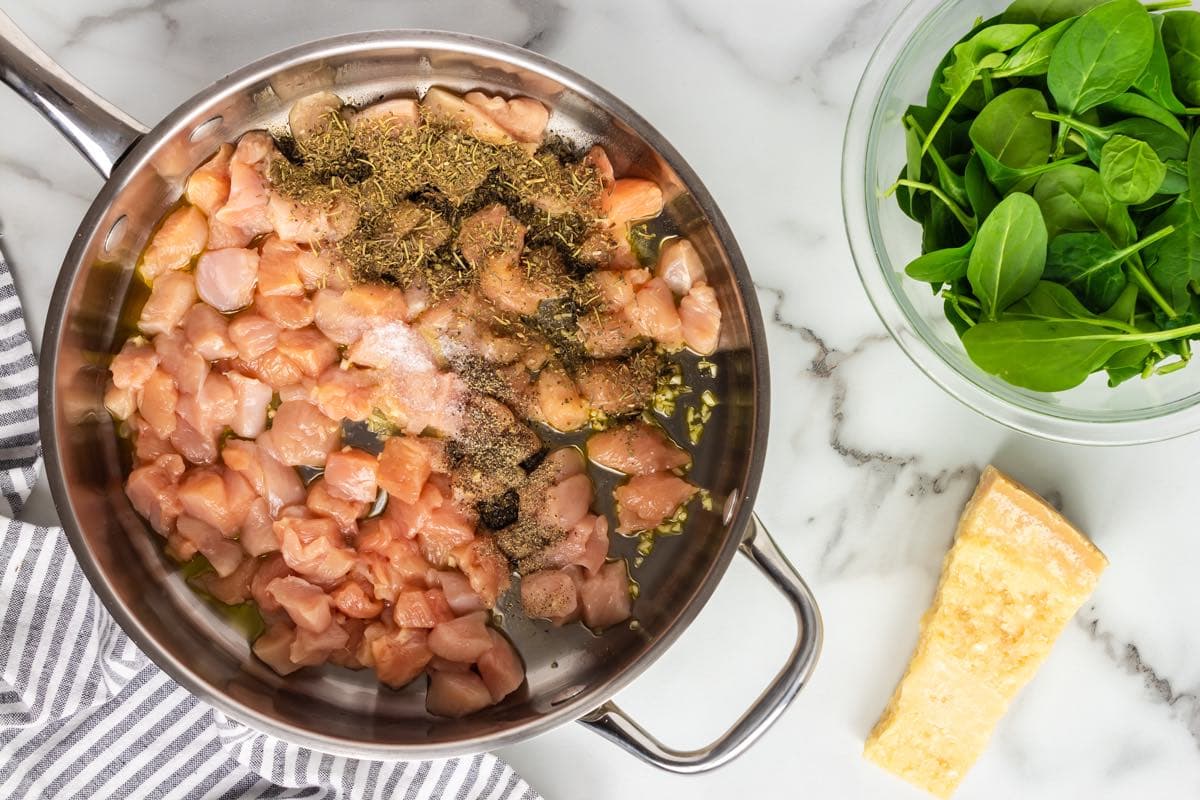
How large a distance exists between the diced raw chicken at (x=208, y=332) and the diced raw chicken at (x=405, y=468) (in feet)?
1.03

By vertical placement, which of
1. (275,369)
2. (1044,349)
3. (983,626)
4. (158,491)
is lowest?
(983,626)

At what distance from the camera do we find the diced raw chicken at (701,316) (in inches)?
61.7

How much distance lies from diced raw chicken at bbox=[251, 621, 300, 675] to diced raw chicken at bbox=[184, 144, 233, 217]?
706 millimetres

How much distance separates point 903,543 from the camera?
169 centimetres

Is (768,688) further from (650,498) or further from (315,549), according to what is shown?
(315,549)

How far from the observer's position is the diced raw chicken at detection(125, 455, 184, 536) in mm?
1571

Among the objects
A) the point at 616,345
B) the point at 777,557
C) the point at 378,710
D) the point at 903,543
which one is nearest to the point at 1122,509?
the point at 903,543

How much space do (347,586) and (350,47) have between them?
33.2 inches

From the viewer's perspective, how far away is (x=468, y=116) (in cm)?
152

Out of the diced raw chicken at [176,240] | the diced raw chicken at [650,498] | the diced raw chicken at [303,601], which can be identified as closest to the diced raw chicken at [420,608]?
the diced raw chicken at [303,601]

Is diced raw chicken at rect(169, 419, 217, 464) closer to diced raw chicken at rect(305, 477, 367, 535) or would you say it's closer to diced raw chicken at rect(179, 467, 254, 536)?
diced raw chicken at rect(179, 467, 254, 536)

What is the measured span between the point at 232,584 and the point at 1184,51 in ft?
5.25

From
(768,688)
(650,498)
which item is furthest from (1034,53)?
(768,688)

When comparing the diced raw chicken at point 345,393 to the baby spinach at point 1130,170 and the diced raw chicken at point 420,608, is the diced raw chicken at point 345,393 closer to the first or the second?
the diced raw chicken at point 420,608
